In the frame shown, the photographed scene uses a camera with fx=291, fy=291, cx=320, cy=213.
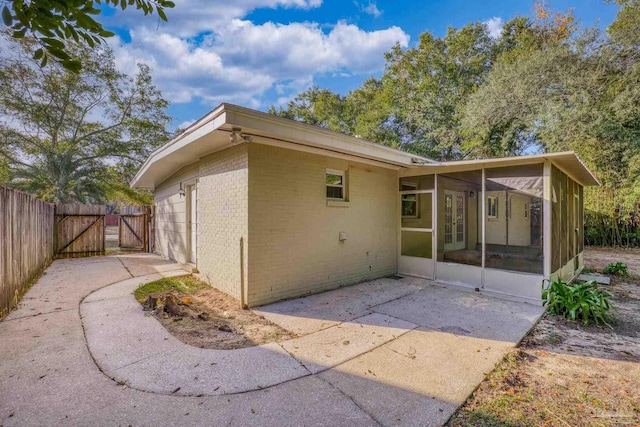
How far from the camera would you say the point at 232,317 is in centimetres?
434

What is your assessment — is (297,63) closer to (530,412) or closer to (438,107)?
(438,107)

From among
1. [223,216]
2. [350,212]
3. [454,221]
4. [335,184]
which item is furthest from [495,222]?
[223,216]

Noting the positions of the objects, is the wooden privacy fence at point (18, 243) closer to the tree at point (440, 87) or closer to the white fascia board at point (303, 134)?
the white fascia board at point (303, 134)

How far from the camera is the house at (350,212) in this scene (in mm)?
4785

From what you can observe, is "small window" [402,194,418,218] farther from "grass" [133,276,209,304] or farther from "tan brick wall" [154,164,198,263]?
"tan brick wall" [154,164,198,263]

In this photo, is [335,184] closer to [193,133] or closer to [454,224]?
[193,133]

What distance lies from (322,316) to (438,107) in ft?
51.1

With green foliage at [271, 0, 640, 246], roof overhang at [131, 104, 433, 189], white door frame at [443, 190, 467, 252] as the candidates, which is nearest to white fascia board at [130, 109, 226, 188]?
roof overhang at [131, 104, 433, 189]

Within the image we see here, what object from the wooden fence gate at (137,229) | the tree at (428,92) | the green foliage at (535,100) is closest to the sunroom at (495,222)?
the green foliage at (535,100)

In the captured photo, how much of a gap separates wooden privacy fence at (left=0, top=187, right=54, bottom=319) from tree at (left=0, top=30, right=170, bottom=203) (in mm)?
10581

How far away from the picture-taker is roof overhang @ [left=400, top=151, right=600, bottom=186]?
492 cm

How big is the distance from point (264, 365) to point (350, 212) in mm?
3844

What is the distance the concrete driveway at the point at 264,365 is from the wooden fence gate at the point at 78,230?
5.81 m

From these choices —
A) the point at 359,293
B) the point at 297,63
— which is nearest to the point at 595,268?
the point at 359,293
